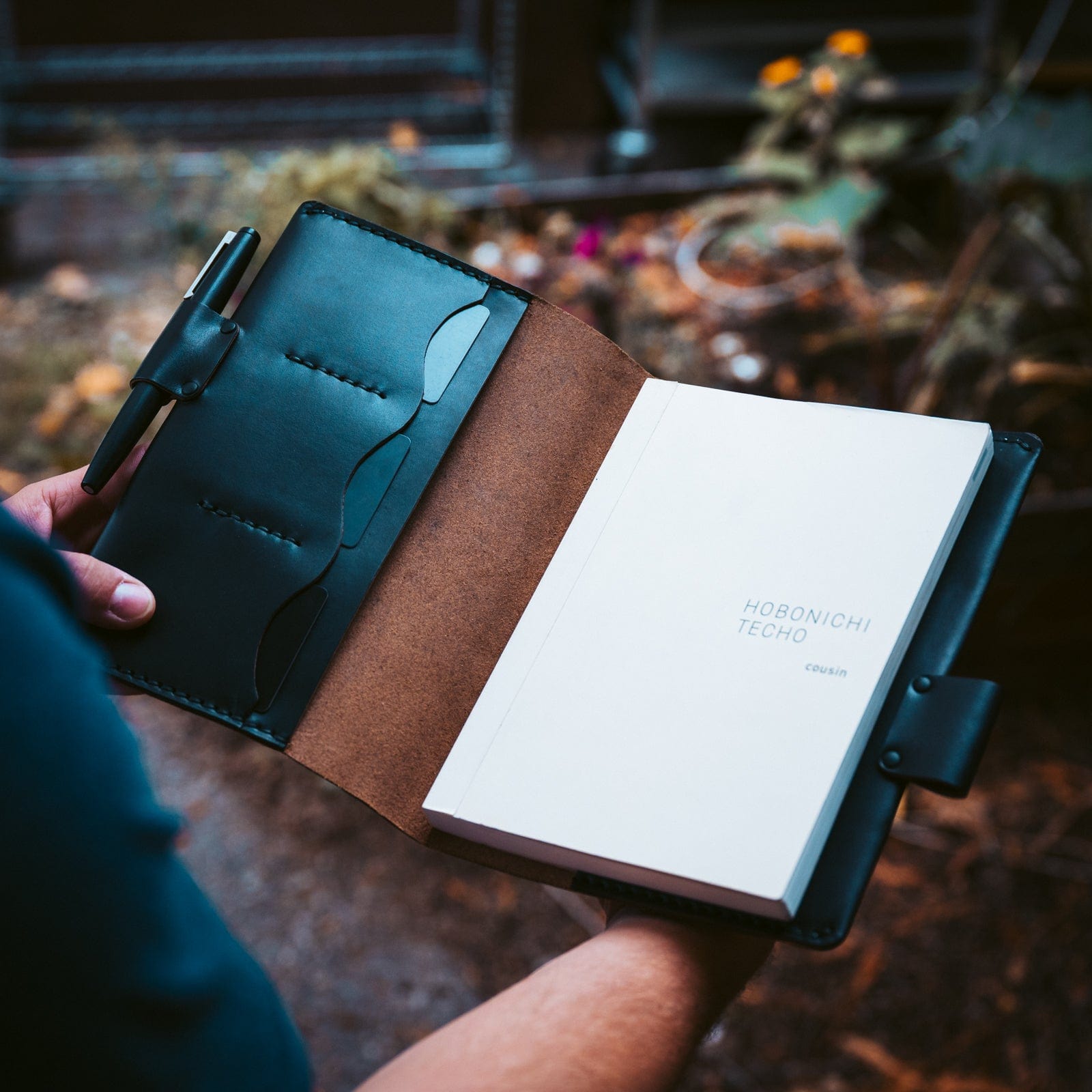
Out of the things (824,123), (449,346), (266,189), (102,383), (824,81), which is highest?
(449,346)

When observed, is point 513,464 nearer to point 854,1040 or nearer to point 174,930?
point 174,930

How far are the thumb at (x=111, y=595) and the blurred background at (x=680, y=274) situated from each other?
3.17ft

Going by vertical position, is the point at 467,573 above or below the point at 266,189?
above

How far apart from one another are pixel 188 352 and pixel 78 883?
0.47 metres

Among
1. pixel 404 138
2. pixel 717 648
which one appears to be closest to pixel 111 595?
pixel 717 648

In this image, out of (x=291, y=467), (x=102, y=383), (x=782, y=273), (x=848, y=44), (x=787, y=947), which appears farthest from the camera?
(x=782, y=273)

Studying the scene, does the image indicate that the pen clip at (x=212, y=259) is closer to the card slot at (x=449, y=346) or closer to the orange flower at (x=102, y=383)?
the card slot at (x=449, y=346)

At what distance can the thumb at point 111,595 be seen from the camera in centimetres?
72

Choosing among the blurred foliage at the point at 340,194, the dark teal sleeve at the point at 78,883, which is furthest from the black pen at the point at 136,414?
the blurred foliage at the point at 340,194

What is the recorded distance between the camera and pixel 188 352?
2.63ft

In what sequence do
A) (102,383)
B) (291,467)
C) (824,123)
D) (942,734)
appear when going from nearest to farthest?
(942,734) < (291,467) < (102,383) < (824,123)

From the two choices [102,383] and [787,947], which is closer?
[787,947]

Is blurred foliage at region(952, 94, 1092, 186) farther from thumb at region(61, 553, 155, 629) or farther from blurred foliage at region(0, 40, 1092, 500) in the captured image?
thumb at region(61, 553, 155, 629)

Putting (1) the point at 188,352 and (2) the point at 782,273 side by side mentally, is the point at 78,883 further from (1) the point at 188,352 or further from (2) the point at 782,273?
(2) the point at 782,273
